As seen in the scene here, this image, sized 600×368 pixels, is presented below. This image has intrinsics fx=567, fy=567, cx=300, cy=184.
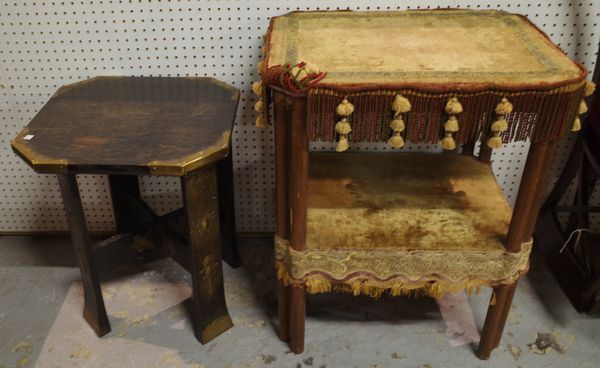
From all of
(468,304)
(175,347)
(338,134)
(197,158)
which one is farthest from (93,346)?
(468,304)

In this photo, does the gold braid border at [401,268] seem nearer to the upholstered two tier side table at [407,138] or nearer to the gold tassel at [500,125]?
the upholstered two tier side table at [407,138]

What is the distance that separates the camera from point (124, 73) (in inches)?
87.2

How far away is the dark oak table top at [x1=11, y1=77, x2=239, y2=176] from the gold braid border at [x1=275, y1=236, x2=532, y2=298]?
0.42 m

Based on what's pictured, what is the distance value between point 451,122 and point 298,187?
466 millimetres

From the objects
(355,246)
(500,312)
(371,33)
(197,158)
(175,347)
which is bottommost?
(175,347)

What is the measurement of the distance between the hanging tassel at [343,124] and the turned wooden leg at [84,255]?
0.88 m

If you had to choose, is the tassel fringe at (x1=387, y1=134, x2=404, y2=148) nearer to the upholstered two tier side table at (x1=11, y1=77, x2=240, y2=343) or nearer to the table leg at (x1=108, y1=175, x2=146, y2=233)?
the upholstered two tier side table at (x1=11, y1=77, x2=240, y2=343)

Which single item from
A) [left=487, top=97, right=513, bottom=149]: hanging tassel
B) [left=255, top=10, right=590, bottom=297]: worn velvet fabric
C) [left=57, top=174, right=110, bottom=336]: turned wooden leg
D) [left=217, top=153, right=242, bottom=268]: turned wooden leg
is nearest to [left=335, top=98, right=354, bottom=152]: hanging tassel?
[left=255, top=10, right=590, bottom=297]: worn velvet fabric

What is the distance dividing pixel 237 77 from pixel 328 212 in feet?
2.23

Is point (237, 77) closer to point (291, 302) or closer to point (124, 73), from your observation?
point (124, 73)

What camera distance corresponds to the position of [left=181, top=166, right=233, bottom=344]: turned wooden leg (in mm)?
1775

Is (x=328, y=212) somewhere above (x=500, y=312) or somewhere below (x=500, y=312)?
above

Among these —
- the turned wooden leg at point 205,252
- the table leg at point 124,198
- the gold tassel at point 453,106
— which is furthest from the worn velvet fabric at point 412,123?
the table leg at point 124,198

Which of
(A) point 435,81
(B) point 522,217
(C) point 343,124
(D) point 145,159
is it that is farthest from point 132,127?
(B) point 522,217
